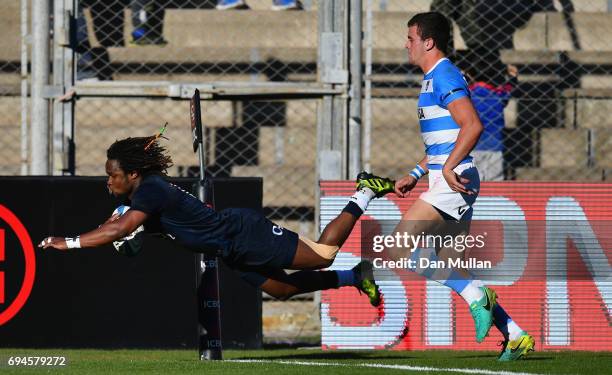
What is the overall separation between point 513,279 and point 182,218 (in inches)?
131

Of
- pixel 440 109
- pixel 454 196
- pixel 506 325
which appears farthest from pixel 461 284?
pixel 440 109

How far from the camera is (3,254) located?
31.9 feet

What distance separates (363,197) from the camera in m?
8.23

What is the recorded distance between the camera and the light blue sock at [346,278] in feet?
26.9

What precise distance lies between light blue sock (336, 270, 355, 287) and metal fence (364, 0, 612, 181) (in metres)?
3.69

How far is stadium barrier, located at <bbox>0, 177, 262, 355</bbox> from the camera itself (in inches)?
383

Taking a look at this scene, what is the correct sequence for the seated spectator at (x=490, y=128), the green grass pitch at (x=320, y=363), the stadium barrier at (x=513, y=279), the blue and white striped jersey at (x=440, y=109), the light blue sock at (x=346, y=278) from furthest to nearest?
the seated spectator at (x=490, y=128)
the stadium barrier at (x=513, y=279)
the light blue sock at (x=346, y=278)
the blue and white striped jersey at (x=440, y=109)
the green grass pitch at (x=320, y=363)

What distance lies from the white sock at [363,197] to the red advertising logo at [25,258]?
307 cm

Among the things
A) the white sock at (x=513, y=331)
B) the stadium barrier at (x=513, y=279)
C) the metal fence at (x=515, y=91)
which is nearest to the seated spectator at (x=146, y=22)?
the metal fence at (x=515, y=91)

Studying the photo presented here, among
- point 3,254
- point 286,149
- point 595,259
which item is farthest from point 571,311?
point 3,254

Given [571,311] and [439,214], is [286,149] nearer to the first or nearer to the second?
[571,311]

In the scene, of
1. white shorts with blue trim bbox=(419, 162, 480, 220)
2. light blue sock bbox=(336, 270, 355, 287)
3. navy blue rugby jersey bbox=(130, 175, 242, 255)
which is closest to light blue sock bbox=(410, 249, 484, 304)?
white shorts with blue trim bbox=(419, 162, 480, 220)

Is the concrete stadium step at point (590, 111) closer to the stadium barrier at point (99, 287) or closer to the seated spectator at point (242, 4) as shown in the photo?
the seated spectator at point (242, 4)

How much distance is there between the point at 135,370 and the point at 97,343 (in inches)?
98.5
